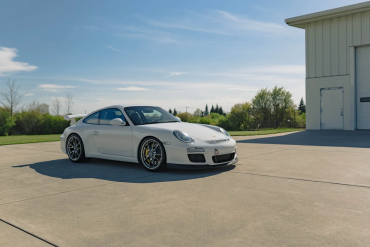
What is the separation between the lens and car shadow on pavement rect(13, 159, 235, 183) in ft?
17.5

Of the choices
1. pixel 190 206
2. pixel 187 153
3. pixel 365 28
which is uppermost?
pixel 365 28

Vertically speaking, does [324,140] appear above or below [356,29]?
below

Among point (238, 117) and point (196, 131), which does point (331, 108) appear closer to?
point (196, 131)

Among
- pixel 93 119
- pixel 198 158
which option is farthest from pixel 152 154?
pixel 93 119

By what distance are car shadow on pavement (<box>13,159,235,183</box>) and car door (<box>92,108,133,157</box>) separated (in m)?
0.35

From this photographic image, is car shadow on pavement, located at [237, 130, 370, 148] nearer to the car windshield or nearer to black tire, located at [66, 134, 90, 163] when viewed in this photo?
the car windshield

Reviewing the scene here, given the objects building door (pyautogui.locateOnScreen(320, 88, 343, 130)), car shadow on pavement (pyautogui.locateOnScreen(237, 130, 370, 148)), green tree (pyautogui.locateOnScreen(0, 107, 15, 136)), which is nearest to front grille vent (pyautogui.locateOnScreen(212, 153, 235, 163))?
car shadow on pavement (pyautogui.locateOnScreen(237, 130, 370, 148))

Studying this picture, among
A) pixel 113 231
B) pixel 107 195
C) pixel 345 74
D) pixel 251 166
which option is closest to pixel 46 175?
pixel 107 195

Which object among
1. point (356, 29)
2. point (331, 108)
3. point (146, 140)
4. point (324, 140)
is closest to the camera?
point (146, 140)

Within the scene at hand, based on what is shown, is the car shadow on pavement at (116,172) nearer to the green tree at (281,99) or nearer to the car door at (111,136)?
the car door at (111,136)

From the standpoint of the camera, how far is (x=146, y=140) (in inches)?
238

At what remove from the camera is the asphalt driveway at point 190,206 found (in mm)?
2758

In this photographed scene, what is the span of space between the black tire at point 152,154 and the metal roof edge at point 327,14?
1451 centimetres

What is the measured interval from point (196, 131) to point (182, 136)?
0.47 meters
